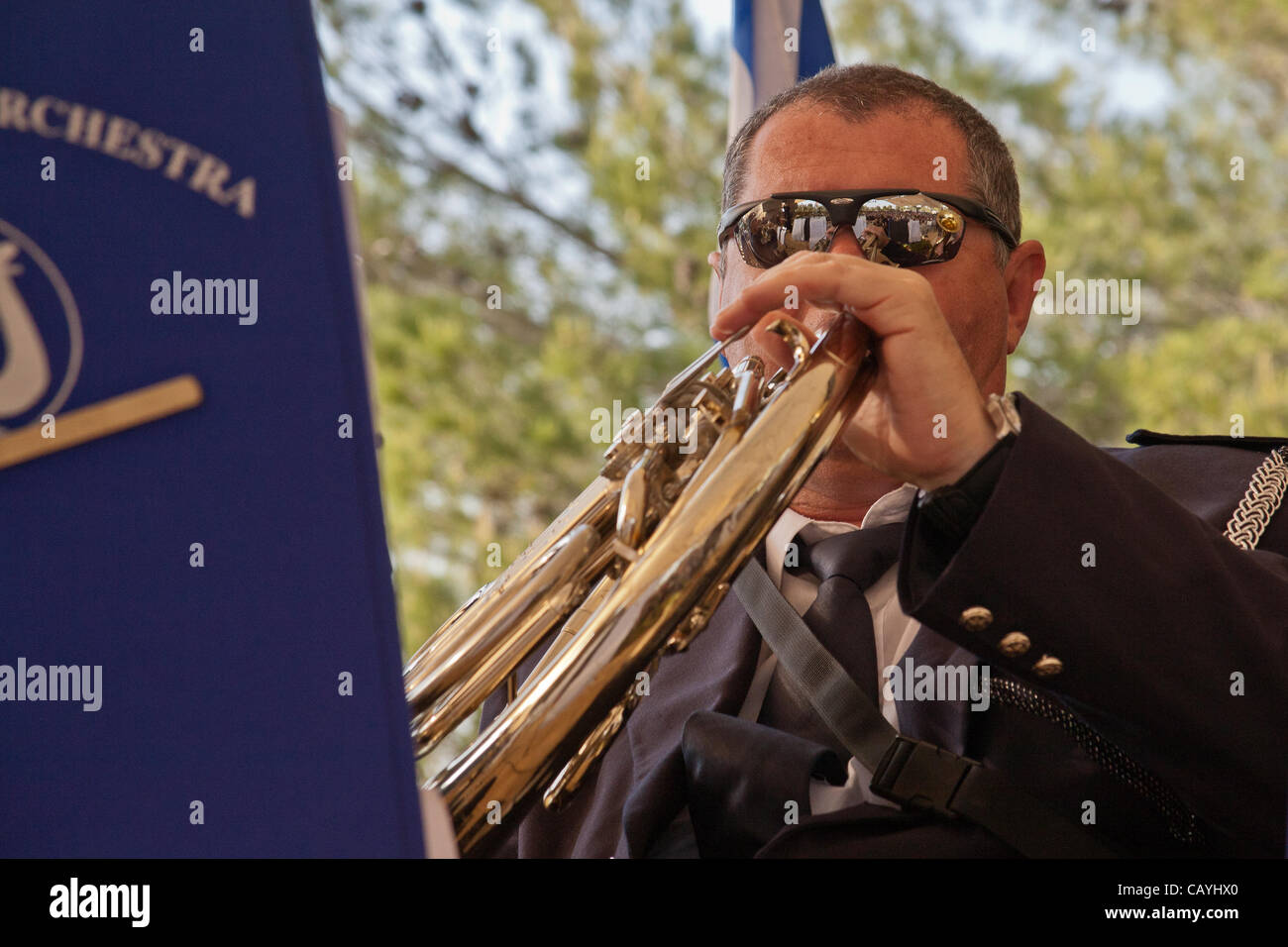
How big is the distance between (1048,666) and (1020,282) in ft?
3.74

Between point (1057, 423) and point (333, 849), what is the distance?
0.86m

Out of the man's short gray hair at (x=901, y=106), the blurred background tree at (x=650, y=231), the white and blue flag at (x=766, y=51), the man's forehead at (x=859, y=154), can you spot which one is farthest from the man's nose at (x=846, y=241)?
the blurred background tree at (x=650, y=231)

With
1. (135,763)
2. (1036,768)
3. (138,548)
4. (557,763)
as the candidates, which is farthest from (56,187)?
(1036,768)

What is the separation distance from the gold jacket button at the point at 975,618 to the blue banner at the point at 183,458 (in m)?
0.66

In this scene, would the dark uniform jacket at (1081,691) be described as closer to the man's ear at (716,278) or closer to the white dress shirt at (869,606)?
the white dress shirt at (869,606)

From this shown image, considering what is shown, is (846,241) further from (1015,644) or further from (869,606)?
(1015,644)

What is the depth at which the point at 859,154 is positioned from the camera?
2.08 m

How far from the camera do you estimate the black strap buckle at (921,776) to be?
150cm

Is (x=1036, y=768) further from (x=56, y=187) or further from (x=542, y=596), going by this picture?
(x=56, y=187)

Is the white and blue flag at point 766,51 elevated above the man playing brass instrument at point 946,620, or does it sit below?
above

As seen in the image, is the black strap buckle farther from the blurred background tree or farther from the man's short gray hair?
the blurred background tree

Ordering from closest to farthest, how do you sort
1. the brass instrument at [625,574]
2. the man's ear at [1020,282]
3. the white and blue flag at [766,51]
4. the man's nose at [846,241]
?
1. the brass instrument at [625,574]
2. the man's nose at [846,241]
3. the man's ear at [1020,282]
4. the white and blue flag at [766,51]

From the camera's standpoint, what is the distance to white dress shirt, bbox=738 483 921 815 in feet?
5.36

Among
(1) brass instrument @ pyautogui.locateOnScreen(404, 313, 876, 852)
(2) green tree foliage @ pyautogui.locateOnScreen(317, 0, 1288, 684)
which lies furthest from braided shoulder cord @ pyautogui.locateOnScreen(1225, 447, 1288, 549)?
(2) green tree foliage @ pyautogui.locateOnScreen(317, 0, 1288, 684)
